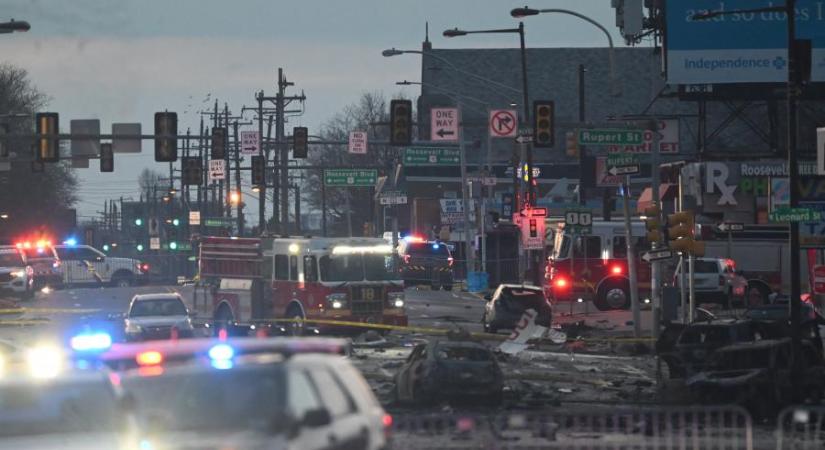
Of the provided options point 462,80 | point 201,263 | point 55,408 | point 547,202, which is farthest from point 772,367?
point 462,80

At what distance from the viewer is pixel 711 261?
163 ft

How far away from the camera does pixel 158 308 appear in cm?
3656

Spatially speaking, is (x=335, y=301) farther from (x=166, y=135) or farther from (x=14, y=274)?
(x=14, y=274)

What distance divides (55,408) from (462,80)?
8999 cm

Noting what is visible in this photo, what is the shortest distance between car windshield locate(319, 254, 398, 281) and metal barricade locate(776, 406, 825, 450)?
18049 millimetres

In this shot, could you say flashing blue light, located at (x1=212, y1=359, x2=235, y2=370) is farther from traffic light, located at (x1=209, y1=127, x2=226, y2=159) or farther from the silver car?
traffic light, located at (x1=209, y1=127, x2=226, y2=159)

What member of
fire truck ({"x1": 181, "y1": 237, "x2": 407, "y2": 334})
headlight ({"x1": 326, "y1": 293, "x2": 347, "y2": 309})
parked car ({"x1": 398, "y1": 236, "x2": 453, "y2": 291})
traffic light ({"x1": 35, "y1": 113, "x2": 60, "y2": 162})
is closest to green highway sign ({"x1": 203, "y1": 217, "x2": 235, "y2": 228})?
parked car ({"x1": 398, "y1": 236, "x2": 453, "y2": 291})

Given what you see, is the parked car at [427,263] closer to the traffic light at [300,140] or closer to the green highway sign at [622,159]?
the traffic light at [300,140]

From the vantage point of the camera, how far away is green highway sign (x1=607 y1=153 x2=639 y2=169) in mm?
33438

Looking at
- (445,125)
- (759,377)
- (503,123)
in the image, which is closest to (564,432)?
(759,377)

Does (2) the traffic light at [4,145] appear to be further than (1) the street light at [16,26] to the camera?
Yes

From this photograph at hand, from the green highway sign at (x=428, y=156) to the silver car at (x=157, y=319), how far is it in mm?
22459

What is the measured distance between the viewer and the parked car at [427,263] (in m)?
66.9

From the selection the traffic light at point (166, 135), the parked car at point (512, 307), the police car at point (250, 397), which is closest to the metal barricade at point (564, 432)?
the police car at point (250, 397)
